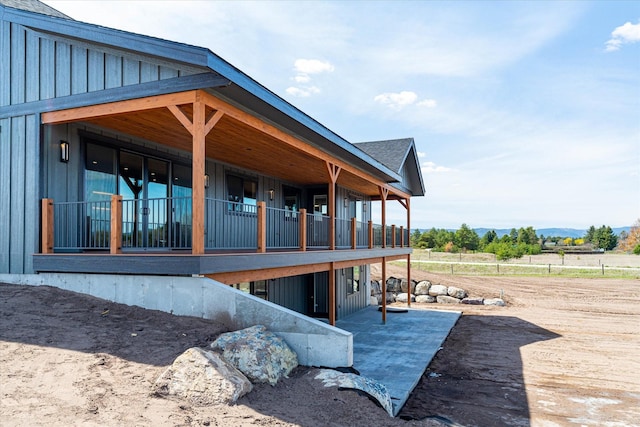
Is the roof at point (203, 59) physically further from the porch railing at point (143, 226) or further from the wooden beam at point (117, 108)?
the porch railing at point (143, 226)

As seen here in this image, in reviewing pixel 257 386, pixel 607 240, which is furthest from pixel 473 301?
pixel 607 240

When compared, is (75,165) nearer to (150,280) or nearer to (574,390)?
(150,280)

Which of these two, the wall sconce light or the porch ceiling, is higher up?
the porch ceiling

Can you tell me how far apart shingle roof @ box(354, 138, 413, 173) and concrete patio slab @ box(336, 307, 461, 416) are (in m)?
5.88

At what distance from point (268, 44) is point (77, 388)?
17.2m

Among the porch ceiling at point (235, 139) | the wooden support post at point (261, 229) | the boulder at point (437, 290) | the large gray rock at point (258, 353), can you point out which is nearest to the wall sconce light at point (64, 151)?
the porch ceiling at point (235, 139)

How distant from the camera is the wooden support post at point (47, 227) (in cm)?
758

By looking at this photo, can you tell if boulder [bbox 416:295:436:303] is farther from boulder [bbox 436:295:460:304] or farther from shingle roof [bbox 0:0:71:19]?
shingle roof [bbox 0:0:71:19]

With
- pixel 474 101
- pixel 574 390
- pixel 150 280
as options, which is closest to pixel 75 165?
pixel 150 280

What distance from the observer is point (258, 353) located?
17.9ft

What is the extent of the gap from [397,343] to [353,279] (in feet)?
22.1

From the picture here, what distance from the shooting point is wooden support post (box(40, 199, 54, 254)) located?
7.58m

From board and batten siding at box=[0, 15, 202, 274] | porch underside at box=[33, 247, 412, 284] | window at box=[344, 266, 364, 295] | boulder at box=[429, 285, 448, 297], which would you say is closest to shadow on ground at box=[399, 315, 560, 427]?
porch underside at box=[33, 247, 412, 284]

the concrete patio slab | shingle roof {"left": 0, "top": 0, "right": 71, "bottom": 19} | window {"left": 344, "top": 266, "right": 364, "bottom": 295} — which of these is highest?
shingle roof {"left": 0, "top": 0, "right": 71, "bottom": 19}
